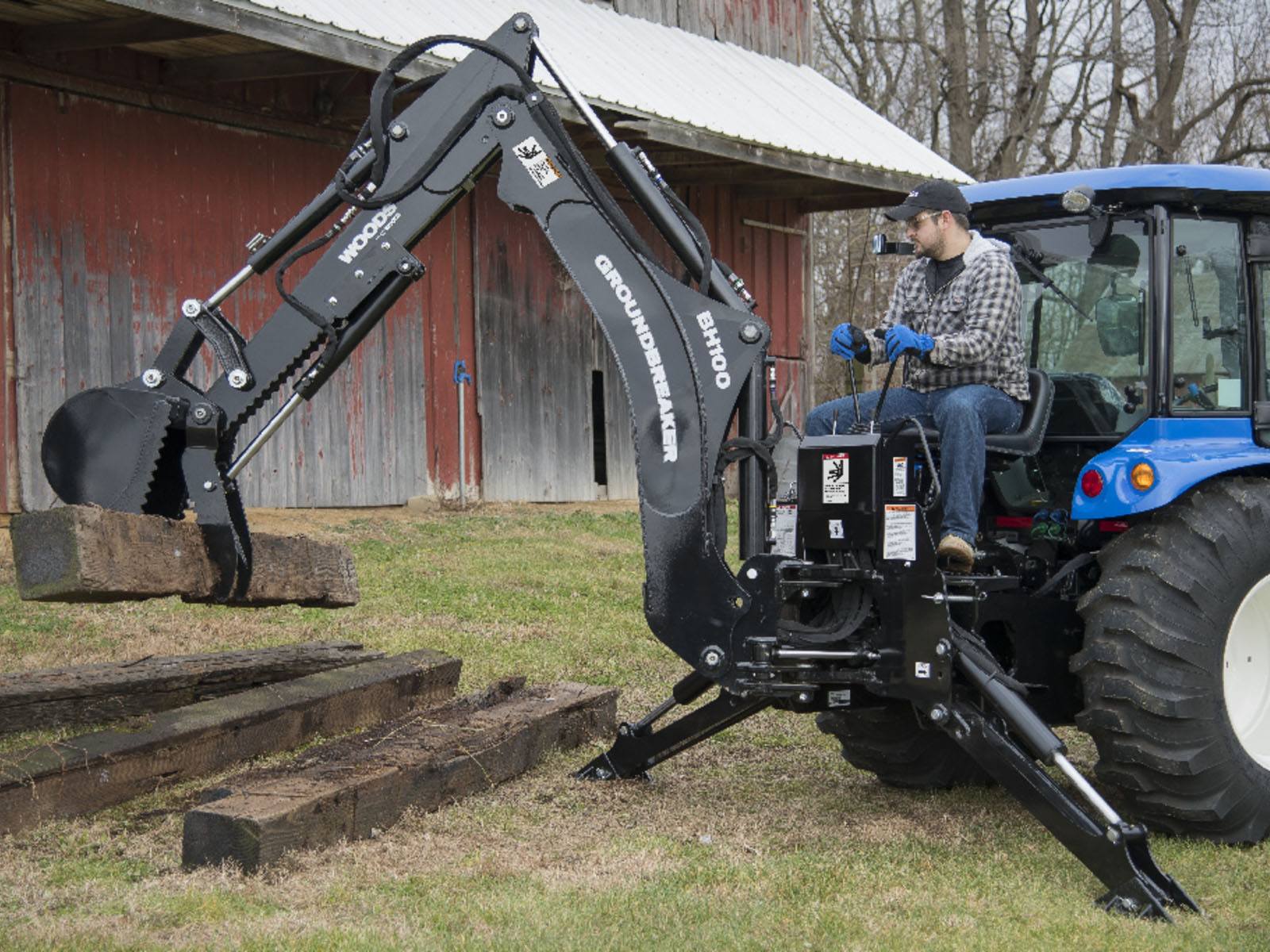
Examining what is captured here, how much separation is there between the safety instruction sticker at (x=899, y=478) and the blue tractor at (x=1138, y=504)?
0.40 meters

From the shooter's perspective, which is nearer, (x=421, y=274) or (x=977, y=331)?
(x=421, y=274)

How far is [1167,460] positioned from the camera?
5.38m

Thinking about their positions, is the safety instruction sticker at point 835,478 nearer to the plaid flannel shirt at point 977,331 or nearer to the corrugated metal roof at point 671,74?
the plaid flannel shirt at point 977,331

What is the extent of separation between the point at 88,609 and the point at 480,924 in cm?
556

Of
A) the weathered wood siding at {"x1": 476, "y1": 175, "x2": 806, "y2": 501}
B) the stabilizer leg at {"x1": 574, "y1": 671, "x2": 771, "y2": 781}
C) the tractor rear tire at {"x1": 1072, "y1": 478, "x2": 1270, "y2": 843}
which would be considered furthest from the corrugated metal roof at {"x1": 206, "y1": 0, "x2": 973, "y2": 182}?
the tractor rear tire at {"x1": 1072, "y1": 478, "x2": 1270, "y2": 843}

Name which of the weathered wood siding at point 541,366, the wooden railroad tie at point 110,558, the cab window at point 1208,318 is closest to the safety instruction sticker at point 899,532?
the cab window at point 1208,318

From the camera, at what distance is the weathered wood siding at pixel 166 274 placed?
437 inches

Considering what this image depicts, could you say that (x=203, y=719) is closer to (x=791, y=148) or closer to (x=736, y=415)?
(x=736, y=415)

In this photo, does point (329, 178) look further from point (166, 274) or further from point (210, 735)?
point (210, 735)

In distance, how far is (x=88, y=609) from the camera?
9.13 metres

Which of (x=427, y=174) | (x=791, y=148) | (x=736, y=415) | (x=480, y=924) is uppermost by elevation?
(x=791, y=148)

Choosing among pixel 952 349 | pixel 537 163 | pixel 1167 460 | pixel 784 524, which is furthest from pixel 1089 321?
pixel 537 163

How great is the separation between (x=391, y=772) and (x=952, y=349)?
93.8 inches

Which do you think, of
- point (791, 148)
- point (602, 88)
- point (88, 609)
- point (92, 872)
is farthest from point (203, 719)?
point (791, 148)
